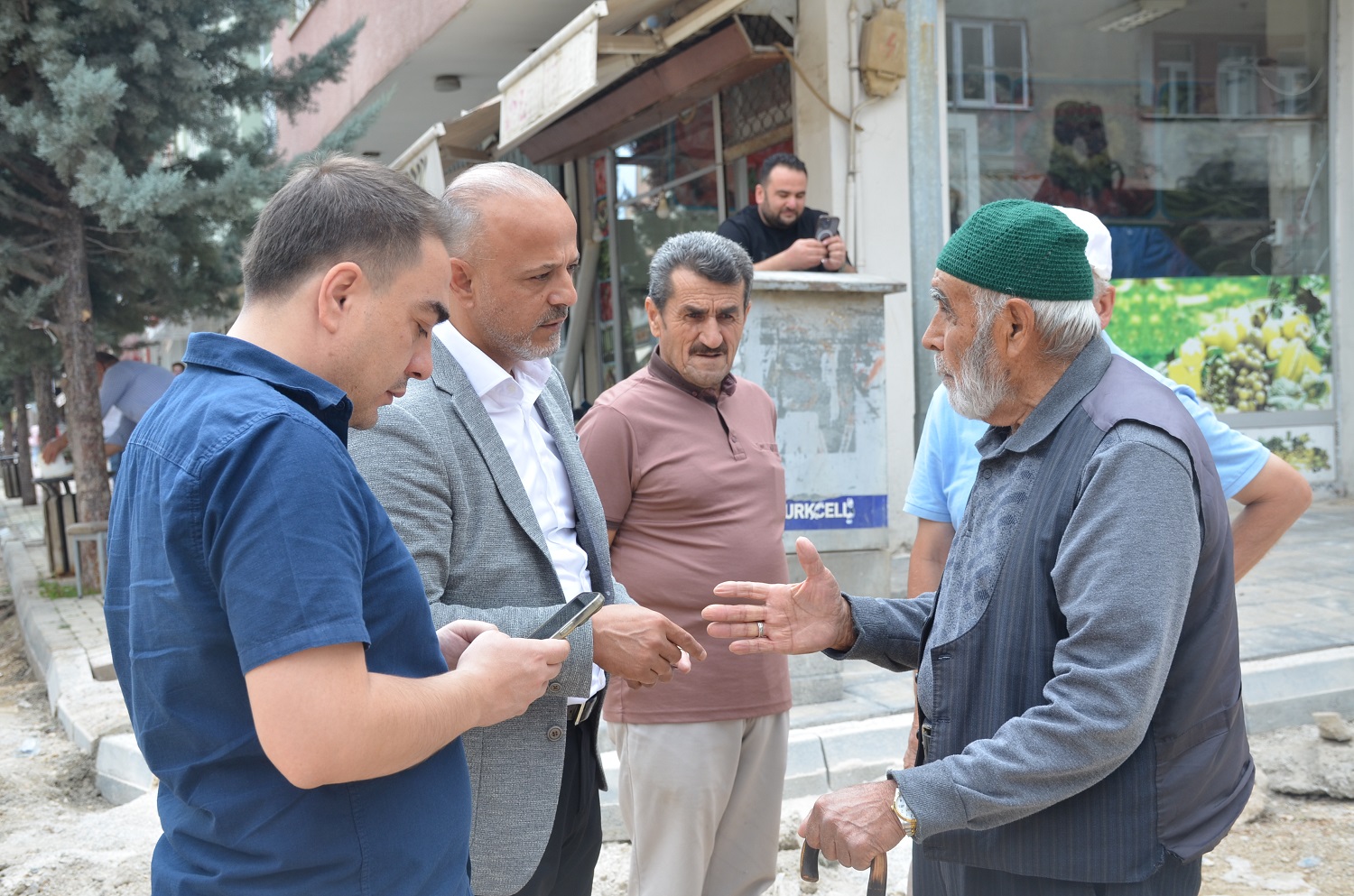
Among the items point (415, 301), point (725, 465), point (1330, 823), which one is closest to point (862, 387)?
point (725, 465)

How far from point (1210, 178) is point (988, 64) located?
252 centimetres

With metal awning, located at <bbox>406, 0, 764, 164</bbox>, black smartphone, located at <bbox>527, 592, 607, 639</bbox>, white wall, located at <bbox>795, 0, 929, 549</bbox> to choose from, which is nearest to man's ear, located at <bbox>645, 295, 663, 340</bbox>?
black smartphone, located at <bbox>527, 592, 607, 639</bbox>

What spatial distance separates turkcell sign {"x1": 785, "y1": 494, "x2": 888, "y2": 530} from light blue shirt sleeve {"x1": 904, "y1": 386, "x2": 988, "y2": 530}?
1.70 meters

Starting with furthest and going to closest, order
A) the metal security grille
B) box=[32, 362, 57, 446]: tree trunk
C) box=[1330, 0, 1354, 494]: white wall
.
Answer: box=[32, 362, 57, 446]: tree trunk < box=[1330, 0, 1354, 494]: white wall < the metal security grille

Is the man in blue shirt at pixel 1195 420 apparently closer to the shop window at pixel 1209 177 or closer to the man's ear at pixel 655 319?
the man's ear at pixel 655 319

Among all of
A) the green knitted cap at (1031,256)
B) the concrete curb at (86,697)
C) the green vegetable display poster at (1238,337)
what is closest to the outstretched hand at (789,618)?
the green knitted cap at (1031,256)

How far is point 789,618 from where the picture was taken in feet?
7.45

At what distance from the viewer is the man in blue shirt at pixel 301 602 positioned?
1.27 meters

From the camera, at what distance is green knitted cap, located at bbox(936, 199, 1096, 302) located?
1.88m

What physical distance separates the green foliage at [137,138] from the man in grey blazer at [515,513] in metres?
7.22

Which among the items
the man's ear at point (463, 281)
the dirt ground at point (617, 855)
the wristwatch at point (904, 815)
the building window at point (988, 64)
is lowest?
the dirt ground at point (617, 855)

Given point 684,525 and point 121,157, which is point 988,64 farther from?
point 684,525

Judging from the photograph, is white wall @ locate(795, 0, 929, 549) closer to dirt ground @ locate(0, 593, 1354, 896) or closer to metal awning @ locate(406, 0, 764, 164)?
metal awning @ locate(406, 0, 764, 164)

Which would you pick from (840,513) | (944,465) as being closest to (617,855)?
(840,513)
